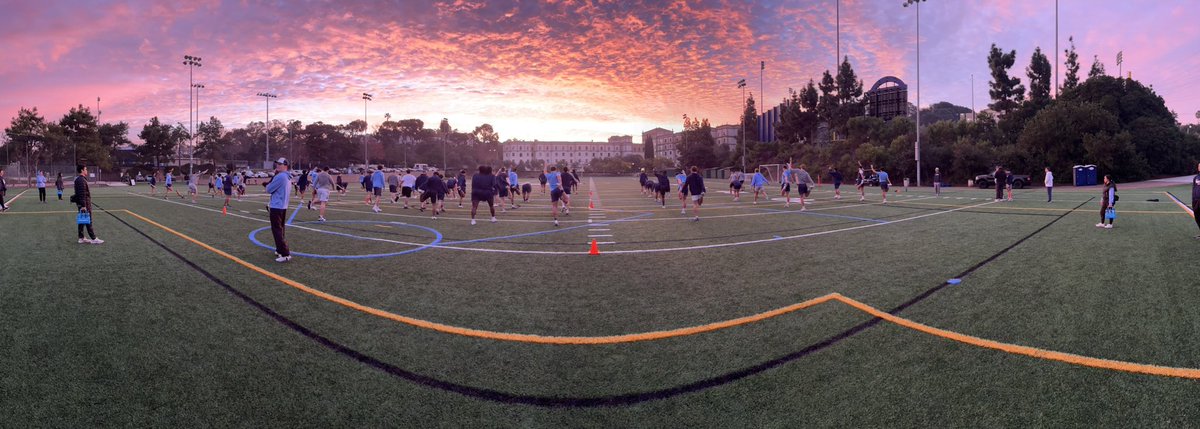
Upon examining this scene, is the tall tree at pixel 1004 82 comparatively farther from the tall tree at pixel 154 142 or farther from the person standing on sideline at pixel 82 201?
the tall tree at pixel 154 142

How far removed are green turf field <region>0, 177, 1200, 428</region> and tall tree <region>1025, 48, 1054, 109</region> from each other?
209 ft

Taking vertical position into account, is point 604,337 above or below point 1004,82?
below

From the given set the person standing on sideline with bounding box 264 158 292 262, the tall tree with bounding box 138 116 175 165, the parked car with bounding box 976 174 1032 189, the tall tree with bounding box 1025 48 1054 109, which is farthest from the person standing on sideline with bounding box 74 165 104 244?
the tall tree with bounding box 138 116 175 165

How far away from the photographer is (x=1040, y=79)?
6006cm

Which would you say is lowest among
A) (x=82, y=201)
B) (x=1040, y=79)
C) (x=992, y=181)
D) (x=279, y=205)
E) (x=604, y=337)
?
(x=604, y=337)

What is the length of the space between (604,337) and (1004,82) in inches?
2999

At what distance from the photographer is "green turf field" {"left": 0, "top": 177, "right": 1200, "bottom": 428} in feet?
12.0

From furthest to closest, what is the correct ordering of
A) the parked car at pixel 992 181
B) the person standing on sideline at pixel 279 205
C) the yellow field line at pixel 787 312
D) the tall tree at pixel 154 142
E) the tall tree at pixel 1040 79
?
the tall tree at pixel 154 142
the tall tree at pixel 1040 79
the parked car at pixel 992 181
the person standing on sideline at pixel 279 205
the yellow field line at pixel 787 312

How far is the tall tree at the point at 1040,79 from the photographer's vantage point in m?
59.4

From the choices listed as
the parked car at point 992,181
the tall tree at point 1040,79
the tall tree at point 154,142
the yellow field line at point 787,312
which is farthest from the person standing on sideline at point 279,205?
the tall tree at point 154,142

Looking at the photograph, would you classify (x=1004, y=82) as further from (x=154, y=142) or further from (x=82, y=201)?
(x=154, y=142)

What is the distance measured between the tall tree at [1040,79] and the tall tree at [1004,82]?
145 centimetres

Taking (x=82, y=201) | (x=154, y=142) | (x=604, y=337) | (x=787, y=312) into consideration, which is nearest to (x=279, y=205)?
(x=82, y=201)

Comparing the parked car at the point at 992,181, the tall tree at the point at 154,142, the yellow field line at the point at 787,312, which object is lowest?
the yellow field line at the point at 787,312
